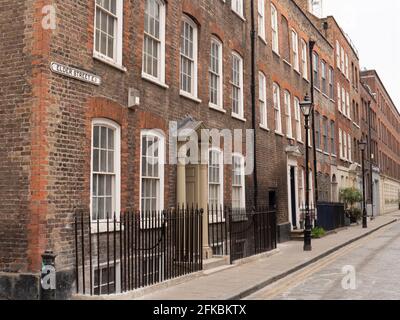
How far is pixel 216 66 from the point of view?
1576cm

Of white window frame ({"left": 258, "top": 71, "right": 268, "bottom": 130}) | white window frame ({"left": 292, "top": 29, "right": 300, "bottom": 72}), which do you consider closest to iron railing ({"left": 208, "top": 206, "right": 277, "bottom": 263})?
white window frame ({"left": 258, "top": 71, "right": 268, "bottom": 130})

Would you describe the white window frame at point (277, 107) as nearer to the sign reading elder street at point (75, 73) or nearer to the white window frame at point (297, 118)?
the white window frame at point (297, 118)

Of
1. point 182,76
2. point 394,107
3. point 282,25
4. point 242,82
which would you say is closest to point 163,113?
point 182,76

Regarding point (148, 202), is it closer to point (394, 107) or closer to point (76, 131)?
point (76, 131)

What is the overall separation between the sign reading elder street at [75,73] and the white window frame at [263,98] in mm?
10712

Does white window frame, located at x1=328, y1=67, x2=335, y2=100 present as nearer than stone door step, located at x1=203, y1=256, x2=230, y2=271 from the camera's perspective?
No

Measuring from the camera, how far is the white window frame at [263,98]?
1950 cm

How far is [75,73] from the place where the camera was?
9094 mm

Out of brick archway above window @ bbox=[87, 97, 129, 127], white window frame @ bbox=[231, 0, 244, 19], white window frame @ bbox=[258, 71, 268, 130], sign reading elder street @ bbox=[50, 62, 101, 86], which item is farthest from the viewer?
white window frame @ bbox=[258, 71, 268, 130]

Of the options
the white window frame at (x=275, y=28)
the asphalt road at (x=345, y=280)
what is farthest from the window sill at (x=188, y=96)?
the white window frame at (x=275, y=28)

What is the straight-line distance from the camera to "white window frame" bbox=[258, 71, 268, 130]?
19.5 m

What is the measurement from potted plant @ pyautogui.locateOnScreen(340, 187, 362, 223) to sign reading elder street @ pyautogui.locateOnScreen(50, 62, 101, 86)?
24195mm

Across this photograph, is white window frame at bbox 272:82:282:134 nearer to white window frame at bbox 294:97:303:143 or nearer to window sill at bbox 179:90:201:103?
white window frame at bbox 294:97:303:143

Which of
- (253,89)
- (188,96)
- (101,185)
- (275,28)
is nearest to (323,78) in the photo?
(275,28)
